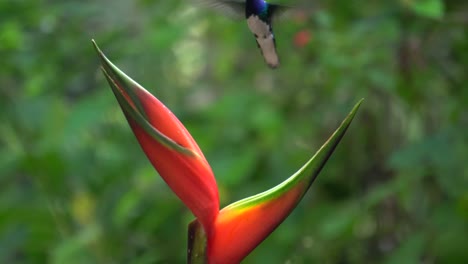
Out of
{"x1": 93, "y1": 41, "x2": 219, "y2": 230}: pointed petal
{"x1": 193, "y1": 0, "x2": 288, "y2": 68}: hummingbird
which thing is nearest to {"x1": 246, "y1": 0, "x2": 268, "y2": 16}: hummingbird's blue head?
{"x1": 193, "y1": 0, "x2": 288, "y2": 68}: hummingbird

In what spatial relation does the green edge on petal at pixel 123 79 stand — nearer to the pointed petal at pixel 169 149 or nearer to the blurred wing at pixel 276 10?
the pointed petal at pixel 169 149

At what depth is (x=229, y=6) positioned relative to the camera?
132 cm

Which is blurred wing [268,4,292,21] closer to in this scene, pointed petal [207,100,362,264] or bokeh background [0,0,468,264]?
pointed petal [207,100,362,264]

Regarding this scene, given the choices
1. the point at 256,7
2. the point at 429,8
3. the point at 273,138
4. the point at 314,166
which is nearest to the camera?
the point at 314,166

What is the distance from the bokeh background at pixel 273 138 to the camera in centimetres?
203

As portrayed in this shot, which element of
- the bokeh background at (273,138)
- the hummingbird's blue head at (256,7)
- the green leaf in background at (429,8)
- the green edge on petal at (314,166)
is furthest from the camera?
the bokeh background at (273,138)

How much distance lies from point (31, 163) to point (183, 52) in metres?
1.58

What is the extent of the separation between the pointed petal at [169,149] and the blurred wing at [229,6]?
0.45m

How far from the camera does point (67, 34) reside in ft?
7.64

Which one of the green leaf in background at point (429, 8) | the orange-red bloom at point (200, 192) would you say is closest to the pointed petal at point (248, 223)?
the orange-red bloom at point (200, 192)

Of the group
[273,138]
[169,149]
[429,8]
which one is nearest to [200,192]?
[169,149]

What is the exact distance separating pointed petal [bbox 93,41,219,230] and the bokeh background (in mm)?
1046

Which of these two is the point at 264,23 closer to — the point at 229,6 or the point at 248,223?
the point at 229,6

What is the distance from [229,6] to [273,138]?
0.99 meters
